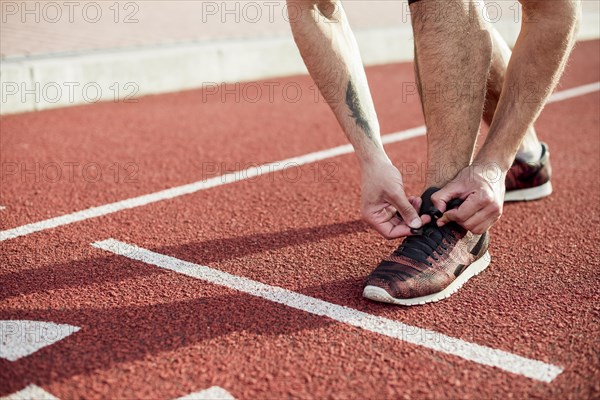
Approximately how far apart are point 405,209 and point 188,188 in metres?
1.62

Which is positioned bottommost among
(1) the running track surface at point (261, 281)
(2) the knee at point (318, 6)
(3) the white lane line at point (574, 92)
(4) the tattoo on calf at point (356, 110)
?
(3) the white lane line at point (574, 92)

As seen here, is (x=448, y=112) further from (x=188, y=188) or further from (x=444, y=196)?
(x=188, y=188)

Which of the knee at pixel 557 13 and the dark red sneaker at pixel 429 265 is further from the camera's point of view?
the knee at pixel 557 13

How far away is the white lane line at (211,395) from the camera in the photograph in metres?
1.77

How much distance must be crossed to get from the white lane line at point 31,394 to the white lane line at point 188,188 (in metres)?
1.32

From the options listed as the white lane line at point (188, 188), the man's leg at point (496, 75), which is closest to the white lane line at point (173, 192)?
the white lane line at point (188, 188)

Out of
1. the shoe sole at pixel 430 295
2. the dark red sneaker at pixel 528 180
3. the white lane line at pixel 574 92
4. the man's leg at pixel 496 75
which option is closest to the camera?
the shoe sole at pixel 430 295

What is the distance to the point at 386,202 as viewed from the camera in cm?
245

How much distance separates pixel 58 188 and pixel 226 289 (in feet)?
5.63

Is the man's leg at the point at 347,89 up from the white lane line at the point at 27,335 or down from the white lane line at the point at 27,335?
up

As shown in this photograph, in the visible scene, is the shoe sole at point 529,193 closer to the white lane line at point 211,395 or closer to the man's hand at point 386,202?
the man's hand at point 386,202

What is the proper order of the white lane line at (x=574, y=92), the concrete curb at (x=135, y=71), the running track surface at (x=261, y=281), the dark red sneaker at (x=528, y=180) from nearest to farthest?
the running track surface at (x=261, y=281) → the dark red sneaker at (x=528, y=180) → the concrete curb at (x=135, y=71) → the white lane line at (x=574, y=92)

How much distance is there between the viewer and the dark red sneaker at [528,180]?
333 centimetres

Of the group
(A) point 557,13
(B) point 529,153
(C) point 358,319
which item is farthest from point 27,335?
(B) point 529,153
